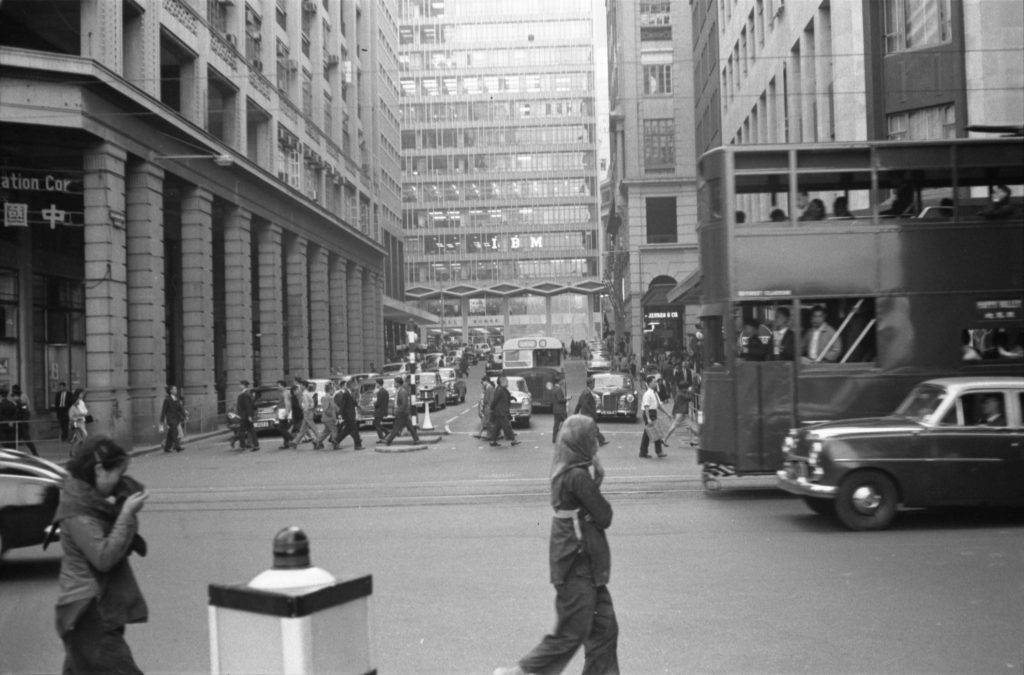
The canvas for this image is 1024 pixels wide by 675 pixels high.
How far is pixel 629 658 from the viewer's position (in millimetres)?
7035

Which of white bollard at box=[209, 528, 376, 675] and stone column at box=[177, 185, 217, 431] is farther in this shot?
stone column at box=[177, 185, 217, 431]

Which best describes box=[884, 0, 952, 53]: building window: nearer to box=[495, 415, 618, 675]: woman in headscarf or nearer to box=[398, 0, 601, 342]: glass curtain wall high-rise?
box=[495, 415, 618, 675]: woman in headscarf

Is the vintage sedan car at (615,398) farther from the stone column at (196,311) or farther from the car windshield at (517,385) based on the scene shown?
the stone column at (196,311)

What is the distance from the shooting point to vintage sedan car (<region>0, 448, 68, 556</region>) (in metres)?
10.1

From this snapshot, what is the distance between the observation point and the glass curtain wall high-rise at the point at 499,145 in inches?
4719

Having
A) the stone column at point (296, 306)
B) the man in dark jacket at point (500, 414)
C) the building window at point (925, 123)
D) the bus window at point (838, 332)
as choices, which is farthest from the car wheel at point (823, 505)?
the stone column at point (296, 306)

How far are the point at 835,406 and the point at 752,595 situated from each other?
6500 millimetres

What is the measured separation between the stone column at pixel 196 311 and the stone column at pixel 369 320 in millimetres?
28401

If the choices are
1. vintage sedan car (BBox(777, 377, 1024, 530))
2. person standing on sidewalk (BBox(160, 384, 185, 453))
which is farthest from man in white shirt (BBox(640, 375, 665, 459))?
person standing on sidewalk (BBox(160, 384, 185, 453))

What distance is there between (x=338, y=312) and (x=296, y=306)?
360 inches

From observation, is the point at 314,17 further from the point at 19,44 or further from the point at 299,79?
the point at 19,44

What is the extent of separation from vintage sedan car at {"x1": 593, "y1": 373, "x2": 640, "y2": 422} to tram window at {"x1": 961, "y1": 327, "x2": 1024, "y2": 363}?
Result: 18044 mm

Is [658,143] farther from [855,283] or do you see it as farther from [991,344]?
[855,283]

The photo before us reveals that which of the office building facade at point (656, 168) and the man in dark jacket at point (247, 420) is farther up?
the office building facade at point (656, 168)
